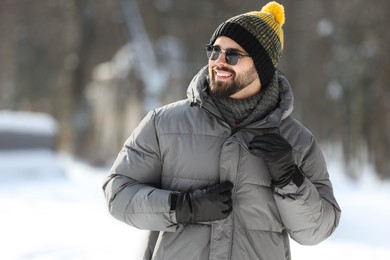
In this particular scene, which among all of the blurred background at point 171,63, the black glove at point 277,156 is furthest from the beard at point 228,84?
the blurred background at point 171,63

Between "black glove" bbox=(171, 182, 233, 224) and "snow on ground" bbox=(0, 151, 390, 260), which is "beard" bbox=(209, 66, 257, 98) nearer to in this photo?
"black glove" bbox=(171, 182, 233, 224)

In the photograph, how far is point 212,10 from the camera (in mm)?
19891

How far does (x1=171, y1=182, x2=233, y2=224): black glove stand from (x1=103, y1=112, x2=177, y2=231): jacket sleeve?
4 cm

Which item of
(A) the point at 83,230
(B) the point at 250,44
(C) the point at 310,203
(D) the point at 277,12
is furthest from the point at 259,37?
(A) the point at 83,230

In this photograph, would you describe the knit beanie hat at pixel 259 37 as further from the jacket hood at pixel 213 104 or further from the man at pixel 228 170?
the jacket hood at pixel 213 104

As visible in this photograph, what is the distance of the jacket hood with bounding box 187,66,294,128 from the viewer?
2479mm

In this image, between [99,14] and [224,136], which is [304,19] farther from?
[224,136]

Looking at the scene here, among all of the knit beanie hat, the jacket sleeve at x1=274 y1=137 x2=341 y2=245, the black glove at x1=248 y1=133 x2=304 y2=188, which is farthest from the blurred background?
the black glove at x1=248 y1=133 x2=304 y2=188

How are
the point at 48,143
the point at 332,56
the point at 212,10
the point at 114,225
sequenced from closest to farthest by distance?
the point at 114,225 < the point at 48,143 < the point at 212,10 < the point at 332,56

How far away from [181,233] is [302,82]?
74.8 feet

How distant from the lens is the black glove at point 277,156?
2.31 metres

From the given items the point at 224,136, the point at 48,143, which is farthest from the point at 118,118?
the point at 224,136

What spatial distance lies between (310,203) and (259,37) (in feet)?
2.39

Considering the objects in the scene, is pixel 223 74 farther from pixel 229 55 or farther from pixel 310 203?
pixel 310 203
